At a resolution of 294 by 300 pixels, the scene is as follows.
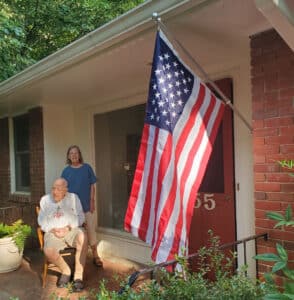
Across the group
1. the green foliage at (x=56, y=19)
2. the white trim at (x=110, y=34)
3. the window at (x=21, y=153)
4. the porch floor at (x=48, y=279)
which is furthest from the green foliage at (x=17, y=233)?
the green foliage at (x=56, y=19)

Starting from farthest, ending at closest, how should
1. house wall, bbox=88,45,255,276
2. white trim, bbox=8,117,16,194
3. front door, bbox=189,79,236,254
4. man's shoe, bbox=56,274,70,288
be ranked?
white trim, bbox=8,117,16,194, man's shoe, bbox=56,274,70,288, front door, bbox=189,79,236,254, house wall, bbox=88,45,255,276

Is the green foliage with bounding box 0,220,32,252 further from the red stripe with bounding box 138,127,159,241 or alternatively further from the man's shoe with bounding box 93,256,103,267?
the red stripe with bounding box 138,127,159,241

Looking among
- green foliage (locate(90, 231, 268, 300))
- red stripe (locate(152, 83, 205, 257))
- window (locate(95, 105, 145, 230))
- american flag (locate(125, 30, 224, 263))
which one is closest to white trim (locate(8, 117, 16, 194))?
window (locate(95, 105, 145, 230))

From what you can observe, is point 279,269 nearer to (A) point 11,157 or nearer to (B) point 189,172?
(B) point 189,172

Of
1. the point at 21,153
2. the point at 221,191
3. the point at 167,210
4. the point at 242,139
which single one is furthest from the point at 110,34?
the point at 21,153

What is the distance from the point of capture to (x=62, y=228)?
4.25 m

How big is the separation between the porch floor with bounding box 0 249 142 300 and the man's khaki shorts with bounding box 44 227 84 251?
1.47ft

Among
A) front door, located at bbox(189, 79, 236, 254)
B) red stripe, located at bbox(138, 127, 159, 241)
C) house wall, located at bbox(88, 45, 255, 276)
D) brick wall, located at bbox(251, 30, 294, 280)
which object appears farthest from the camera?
front door, located at bbox(189, 79, 236, 254)

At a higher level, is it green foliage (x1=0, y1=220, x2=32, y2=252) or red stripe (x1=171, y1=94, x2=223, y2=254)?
red stripe (x1=171, y1=94, x2=223, y2=254)

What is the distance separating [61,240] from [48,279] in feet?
1.91

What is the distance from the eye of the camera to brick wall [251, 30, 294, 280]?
2.74 metres

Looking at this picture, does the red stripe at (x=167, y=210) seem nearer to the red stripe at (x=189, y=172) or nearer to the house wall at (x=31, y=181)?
the red stripe at (x=189, y=172)

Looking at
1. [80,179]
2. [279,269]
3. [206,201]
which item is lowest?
[279,269]

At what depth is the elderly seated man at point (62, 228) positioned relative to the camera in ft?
13.5
